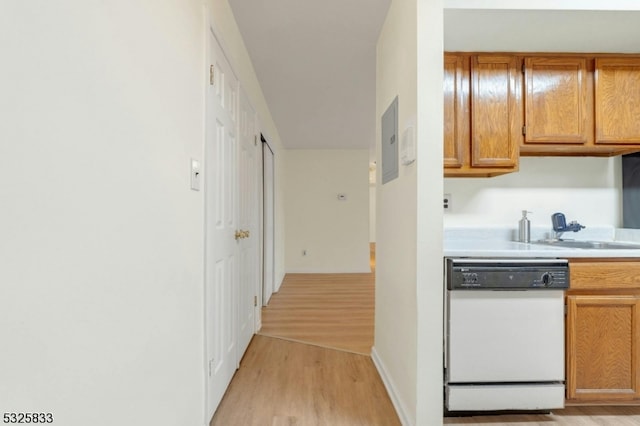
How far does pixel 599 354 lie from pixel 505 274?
0.67m

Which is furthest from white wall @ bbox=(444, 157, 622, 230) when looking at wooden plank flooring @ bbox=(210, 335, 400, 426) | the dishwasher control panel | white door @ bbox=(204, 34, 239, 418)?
white door @ bbox=(204, 34, 239, 418)

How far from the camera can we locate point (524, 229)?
2.17m

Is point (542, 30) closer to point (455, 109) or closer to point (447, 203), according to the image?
point (455, 109)

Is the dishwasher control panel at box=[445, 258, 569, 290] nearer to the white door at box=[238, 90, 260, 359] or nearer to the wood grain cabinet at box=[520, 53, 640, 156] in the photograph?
the wood grain cabinet at box=[520, 53, 640, 156]

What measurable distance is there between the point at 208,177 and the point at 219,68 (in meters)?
0.67

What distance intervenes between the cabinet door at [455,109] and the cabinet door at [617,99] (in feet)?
2.74

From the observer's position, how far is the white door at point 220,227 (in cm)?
162

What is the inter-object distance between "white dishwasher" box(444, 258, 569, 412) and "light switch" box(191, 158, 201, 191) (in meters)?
1.24

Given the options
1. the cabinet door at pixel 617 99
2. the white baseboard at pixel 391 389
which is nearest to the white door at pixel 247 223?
the white baseboard at pixel 391 389

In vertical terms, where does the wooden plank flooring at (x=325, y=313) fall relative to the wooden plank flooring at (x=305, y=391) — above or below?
below

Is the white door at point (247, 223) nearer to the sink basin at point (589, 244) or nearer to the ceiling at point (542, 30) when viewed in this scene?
the ceiling at point (542, 30)

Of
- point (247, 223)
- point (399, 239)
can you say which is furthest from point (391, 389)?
point (247, 223)

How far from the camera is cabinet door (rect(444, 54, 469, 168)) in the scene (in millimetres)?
1979

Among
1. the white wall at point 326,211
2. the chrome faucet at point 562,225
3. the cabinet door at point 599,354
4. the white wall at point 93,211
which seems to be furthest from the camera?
the white wall at point 326,211
